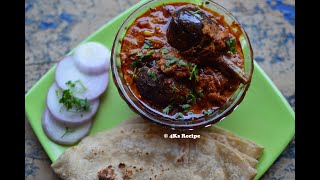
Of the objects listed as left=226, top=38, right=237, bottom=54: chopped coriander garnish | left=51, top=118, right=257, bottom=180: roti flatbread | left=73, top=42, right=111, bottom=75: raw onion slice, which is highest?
left=226, top=38, right=237, bottom=54: chopped coriander garnish

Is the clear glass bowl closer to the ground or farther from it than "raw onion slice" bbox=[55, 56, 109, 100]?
farther from it

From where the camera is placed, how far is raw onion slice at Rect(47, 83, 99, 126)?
11.7ft

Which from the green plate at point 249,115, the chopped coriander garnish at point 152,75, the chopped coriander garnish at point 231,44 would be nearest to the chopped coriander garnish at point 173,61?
the chopped coriander garnish at point 152,75

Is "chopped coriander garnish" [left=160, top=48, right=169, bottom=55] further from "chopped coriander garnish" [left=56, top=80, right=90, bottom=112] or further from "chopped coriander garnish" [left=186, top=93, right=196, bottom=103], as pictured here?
"chopped coriander garnish" [left=56, top=80, right=90, bottom=112]

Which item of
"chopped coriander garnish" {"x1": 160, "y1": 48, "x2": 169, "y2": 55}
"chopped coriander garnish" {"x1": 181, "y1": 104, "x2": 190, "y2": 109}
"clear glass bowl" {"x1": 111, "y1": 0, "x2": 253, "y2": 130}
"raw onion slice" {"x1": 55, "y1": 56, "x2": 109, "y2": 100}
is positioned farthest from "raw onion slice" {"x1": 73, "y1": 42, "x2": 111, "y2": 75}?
"chopped coriander garnish" {"x1": 181, "y1": 104, "x2": 190, "y2": 109}

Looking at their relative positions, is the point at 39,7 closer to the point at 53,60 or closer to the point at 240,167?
the point at 53,60

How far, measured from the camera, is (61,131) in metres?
3.60

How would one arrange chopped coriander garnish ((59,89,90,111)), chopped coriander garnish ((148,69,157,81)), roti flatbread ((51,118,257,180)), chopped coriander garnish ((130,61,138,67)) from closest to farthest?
1. chopped coriander garnish ((148,69,157,81))
2. chopped coriander garnish ((130,61,138,67))
3. roti flatbread ((51,118,257,180))
4. chopped coriander garnish ((59,89,90,111))

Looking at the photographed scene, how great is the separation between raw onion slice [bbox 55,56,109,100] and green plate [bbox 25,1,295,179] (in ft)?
0.30

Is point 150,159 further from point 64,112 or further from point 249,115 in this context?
point 249,115

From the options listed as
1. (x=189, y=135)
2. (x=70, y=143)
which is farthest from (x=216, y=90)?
(x=70, y=143)

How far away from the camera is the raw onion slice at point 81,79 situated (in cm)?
359
